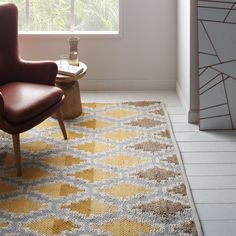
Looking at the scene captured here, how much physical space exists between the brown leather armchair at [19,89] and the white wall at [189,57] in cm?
100

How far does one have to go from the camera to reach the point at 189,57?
166 inches

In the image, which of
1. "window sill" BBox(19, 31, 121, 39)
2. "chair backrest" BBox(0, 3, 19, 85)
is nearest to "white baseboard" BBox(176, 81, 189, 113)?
"window sill" BBox(19, 31, 121, 39)

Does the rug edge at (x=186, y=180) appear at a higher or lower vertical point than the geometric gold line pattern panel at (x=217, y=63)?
lower

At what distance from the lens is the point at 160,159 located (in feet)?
11.8

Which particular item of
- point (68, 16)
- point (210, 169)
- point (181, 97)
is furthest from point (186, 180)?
point (68, 16)

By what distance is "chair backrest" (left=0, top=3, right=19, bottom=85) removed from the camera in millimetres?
3898

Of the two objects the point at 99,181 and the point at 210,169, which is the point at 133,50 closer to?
the point at 210,169

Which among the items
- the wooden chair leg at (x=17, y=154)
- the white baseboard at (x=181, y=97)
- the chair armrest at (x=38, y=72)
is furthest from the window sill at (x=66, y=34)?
the wooden chair leg at (x=17, y=154)

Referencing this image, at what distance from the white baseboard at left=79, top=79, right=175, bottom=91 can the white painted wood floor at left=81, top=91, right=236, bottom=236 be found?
0.98 feet

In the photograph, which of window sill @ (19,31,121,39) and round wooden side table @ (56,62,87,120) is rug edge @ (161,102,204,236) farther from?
window sill @ (19,31,121,39)

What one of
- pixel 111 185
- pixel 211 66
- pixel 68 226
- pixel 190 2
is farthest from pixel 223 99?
pixel 68 226

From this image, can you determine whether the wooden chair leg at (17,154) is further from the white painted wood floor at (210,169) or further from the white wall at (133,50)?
the white wall at (133,50)

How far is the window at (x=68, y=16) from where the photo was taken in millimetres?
4953

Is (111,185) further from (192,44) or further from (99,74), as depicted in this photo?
(99,74)
